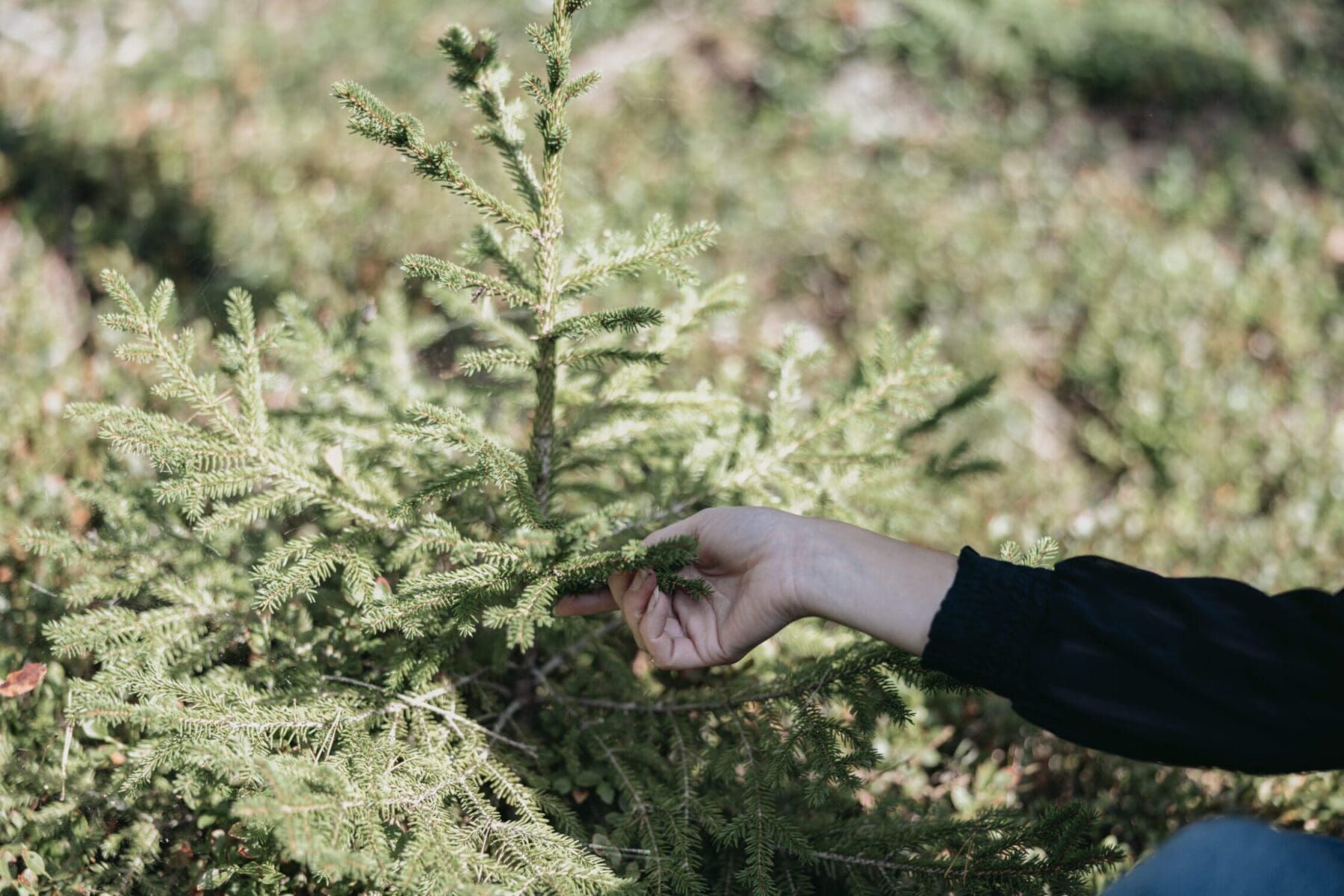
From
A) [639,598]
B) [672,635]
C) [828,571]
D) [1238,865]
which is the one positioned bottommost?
[1238,865]

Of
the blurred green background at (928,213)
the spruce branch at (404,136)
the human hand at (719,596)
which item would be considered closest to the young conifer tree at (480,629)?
the spruce branch at (404,136)

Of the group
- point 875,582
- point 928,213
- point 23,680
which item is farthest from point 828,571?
point 928,213

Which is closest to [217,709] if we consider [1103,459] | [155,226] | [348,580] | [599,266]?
[348,580]

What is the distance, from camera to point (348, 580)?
78.4 inches

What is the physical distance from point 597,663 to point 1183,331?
11.9 feet

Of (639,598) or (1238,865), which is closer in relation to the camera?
(1238,865)

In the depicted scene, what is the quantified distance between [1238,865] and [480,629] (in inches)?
72.9

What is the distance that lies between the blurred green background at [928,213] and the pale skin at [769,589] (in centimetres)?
111

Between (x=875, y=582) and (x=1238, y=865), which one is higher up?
(x=875, y=582)

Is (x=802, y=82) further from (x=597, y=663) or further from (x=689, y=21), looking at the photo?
(x=597, y=663)

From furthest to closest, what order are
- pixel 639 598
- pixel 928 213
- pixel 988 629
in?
pixel 928 213 < pixel 639 598 < pixel 988 629

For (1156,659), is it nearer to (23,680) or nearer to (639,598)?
(639,598)

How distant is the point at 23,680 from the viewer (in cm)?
227

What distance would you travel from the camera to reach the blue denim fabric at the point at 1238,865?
1.51 m
